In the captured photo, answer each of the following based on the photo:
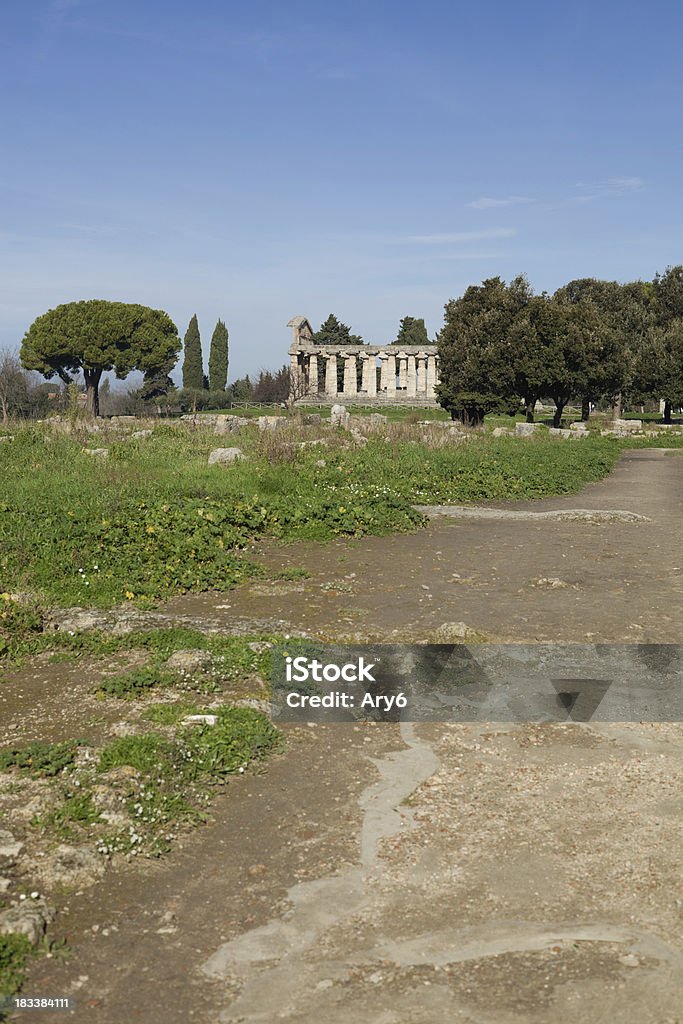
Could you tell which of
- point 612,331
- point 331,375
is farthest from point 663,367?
point 331,375

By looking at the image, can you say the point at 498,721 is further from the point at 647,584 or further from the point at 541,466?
the point at 541,466

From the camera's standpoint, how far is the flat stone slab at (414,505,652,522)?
1455cm

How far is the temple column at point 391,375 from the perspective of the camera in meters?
80.9

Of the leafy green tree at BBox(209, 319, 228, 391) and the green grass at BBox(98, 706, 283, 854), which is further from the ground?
the leafy green tree at BBox(209, 319, 228, 391)

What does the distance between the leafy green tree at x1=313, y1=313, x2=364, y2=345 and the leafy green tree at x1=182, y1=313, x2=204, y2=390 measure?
676 inches

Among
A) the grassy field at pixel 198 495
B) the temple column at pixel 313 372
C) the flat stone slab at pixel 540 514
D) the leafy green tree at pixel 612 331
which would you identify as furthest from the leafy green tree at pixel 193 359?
the flat stone slab at pixel 540 514

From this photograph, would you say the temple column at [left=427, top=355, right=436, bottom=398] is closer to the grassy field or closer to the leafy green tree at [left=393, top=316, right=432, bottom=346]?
the leafy green tree at [left=393, top=316, right=432, bottom=346]

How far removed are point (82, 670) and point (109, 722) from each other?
1.19 m

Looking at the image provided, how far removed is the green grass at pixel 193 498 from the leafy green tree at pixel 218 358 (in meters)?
58.1

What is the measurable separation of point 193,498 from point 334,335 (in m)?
85.1

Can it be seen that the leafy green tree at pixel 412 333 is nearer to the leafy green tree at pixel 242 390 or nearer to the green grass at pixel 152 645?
the leafy green tree at pixel 242 390

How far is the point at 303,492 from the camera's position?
15.5m

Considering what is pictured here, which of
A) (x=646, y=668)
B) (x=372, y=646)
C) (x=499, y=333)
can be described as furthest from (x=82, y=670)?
(x=499, y=333)

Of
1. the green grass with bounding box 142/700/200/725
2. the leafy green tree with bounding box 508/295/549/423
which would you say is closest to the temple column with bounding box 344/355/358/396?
the leafy green tree with bounding box 508/295/549/423
